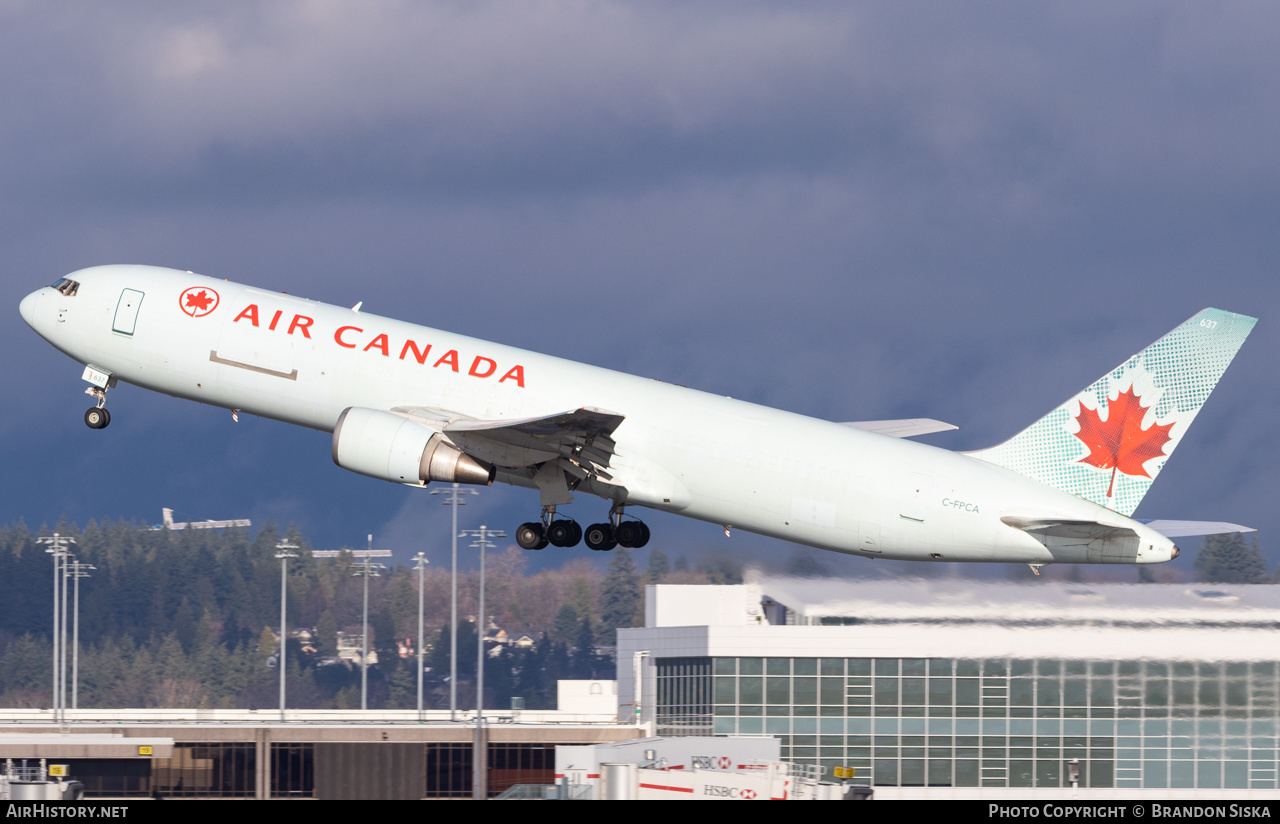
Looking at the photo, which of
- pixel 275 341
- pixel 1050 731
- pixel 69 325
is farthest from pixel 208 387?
pixel 1050 731

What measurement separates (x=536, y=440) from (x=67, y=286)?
14.7 meters

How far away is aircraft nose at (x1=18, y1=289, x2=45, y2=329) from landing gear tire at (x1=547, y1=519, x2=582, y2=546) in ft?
51.3

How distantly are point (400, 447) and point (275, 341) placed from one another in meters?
4.89

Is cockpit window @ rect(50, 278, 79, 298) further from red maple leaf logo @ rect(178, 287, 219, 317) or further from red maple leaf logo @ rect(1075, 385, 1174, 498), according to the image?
red maple leaf logo @ rect(1075, 385, 1174, 498)

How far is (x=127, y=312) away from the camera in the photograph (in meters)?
42.5

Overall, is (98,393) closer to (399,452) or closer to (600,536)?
(399,452)

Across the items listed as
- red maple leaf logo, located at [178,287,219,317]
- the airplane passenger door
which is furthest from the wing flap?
the airplane passenger door

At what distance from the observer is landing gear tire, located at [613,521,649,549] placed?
41875 millimetres

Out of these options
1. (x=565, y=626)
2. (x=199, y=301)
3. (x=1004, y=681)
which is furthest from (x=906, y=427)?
(x=565, y=626)
